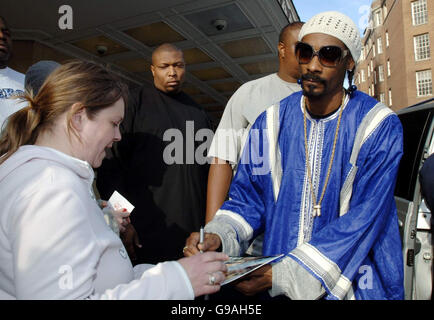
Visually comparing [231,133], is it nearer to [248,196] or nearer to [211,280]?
[248,196]

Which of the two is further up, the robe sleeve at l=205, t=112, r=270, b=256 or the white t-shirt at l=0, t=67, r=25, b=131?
the white t-shirt at l=0, t=67, r=25, b=131

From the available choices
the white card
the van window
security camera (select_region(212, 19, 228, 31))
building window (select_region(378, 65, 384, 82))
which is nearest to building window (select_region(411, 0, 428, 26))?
building window (select_region(378, 65, 384, 82))

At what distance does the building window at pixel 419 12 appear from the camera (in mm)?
22328

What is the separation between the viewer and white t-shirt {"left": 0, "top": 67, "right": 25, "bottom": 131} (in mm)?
2508

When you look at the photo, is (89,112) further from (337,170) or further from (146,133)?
(146,133)

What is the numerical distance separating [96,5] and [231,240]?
5298mm

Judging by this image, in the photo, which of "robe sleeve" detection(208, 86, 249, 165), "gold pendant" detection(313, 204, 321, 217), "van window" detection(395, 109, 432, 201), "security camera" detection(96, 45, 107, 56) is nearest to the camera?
"gold pendant" detection(313, 204, 321, 217)

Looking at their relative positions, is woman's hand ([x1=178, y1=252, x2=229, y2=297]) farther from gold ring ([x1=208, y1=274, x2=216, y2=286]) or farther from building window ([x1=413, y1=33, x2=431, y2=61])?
building window ([x1=413, y1=33, x2=431, y2=61])

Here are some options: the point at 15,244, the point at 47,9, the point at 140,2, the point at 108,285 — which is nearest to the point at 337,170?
the point at 108,285

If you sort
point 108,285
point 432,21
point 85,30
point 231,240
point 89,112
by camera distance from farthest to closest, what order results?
point 432,21
point 85,30
point 231,240
point 89,112
point 108,285

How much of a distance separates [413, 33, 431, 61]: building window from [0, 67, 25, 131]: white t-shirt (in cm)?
2683

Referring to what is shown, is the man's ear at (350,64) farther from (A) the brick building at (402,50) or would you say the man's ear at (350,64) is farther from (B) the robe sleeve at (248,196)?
(A) the brick building at (402,50)

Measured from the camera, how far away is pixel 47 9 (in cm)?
552

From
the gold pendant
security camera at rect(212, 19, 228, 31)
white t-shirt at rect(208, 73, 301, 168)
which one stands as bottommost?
the gold pendant
